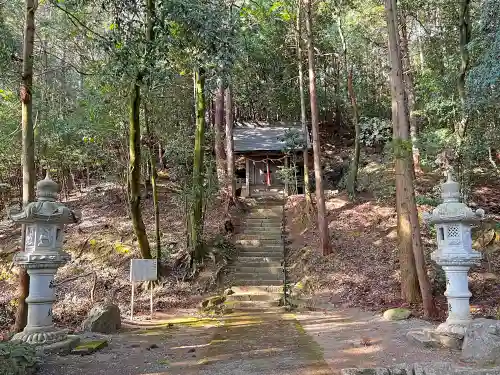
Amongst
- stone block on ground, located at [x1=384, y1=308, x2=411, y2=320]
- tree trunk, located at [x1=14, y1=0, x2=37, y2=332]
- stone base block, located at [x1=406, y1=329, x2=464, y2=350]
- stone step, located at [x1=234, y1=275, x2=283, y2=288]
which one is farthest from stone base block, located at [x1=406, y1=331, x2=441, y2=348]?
tree trunk, located at [x1=14, y1=0, x2=37, y2=332]

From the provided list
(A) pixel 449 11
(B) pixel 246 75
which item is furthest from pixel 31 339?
(B) pixel 246 75

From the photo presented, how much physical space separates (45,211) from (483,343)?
6.19 m

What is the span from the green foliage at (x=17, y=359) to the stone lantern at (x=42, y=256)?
100 cm

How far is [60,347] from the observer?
582 cm

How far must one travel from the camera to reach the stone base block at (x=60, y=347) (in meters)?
5.64

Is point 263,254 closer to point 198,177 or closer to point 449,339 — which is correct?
point 198,177

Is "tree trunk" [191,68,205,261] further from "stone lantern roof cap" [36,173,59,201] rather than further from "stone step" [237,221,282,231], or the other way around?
"stone lantern roof cap" [36,173,59,201]

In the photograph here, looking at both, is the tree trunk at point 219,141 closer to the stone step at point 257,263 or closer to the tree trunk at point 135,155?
the stone step at point 257,263

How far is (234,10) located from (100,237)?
9.29 meters

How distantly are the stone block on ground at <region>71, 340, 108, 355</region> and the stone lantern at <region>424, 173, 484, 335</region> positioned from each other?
507cm

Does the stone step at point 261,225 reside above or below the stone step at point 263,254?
above

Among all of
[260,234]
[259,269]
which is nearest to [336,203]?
[260,234]

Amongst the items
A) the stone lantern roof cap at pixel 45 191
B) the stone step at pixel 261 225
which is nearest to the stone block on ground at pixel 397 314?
the stone lantern roof cap at pixel 45 191

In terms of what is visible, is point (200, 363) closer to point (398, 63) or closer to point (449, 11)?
point (398, 63)
